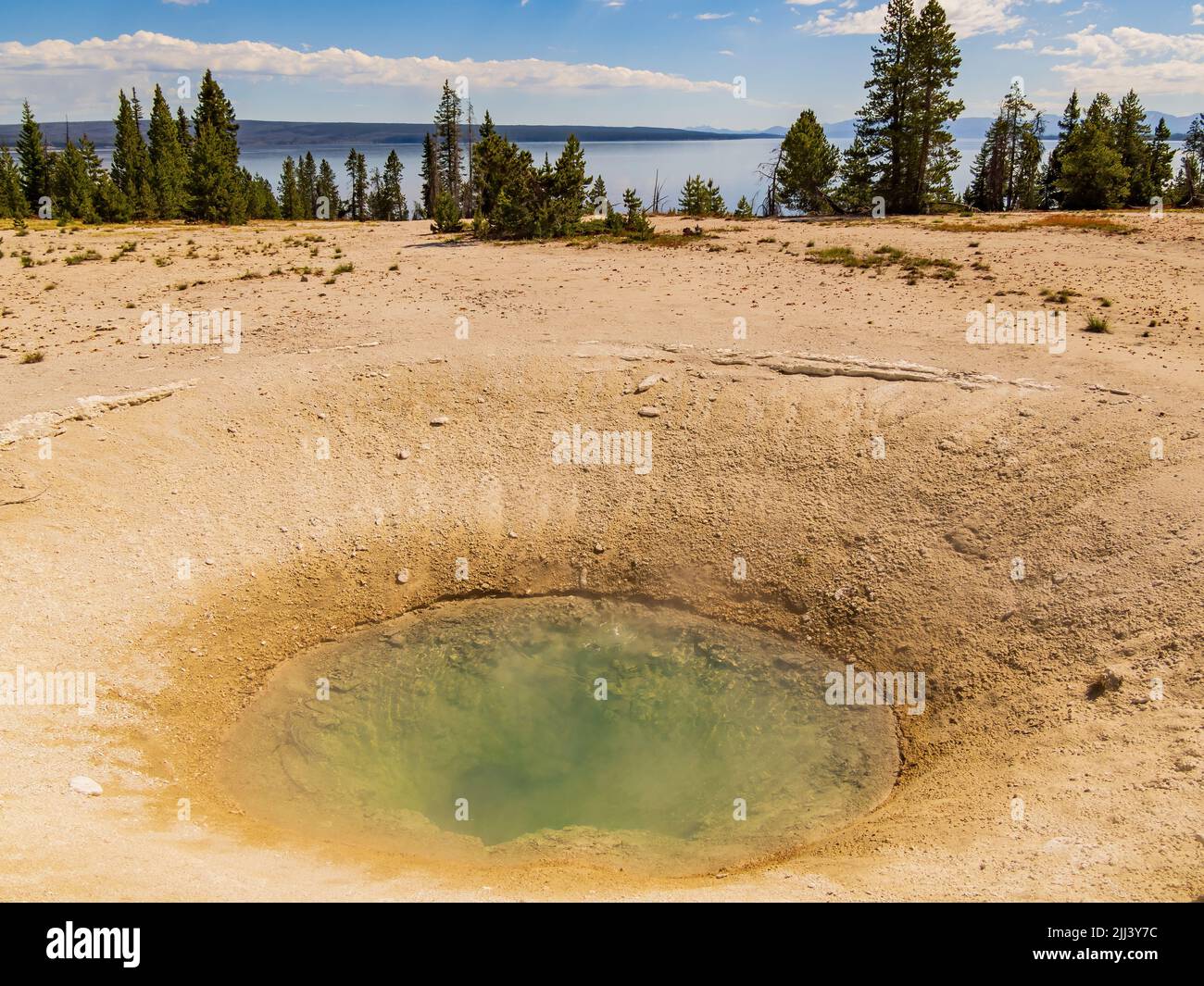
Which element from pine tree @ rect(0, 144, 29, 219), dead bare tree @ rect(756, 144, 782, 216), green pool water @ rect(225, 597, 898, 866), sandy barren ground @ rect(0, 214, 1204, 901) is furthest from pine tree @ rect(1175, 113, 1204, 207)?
pine tree @ rect(0, 144, 29, 219)

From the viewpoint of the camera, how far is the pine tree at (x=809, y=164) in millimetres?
53156

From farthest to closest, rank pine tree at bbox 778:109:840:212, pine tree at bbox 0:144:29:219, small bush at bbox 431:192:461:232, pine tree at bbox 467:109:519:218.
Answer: pine tree at bbox 0:144:29:219 → pine tree at bbox 778:109:840:212 → small bush at bbox 431:192:461:232 → pine tree at bbox 467:109:519:218

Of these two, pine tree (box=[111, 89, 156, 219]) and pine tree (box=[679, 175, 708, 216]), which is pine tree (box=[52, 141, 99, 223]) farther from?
pine tree (box=[679, 175, 708, 216])

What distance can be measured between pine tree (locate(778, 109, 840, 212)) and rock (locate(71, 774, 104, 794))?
52.9 meters

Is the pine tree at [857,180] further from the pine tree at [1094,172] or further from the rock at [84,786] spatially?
the rock at [84,786]

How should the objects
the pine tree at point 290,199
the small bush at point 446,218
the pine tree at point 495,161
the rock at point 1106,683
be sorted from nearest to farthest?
the rock at point 1106,683
the pine tree at point 495,161
the small bush at point 446,218
the pine tree at point 290,199

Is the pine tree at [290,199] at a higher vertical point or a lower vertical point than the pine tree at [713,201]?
higher

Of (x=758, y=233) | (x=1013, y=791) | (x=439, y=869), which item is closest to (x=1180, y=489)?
(x=1013, y=791)

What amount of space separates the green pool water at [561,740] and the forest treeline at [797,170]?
93.8 ft

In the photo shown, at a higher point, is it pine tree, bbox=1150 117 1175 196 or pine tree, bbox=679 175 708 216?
pine tree, bbox=1150 117 1175 196

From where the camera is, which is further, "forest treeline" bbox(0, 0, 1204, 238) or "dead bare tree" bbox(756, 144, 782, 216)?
"dead bare tree" bbox(756, 144, 782, 216)

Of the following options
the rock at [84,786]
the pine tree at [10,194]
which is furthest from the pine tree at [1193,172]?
the pine tree at [10,194]

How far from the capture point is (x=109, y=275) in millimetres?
31922

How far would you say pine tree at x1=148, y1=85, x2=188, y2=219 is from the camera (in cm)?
7362
